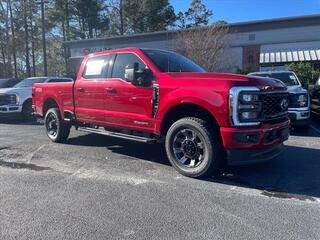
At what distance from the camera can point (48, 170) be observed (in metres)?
6.18

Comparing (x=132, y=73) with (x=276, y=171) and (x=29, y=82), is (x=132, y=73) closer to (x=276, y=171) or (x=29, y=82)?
(x=276, y=171)

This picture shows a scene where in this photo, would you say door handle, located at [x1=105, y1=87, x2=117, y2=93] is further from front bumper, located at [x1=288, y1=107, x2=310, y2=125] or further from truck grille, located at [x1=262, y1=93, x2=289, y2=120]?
front bumper, located at [x1=288, y1=107, x2=310, y2=125]

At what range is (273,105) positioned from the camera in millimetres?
5480

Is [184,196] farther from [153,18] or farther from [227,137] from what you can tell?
[153,18]

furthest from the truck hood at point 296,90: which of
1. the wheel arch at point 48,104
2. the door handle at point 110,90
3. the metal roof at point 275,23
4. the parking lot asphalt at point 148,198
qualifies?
the metal roof at point 275,23

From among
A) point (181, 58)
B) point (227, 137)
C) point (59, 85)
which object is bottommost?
point (227, 137)

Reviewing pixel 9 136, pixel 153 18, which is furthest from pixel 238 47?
pixel 9 136

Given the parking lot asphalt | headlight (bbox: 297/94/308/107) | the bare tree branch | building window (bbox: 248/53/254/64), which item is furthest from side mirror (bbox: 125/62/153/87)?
building window (bbox: 248/53/254/64)

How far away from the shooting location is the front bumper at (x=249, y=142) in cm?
505

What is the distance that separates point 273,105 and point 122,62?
2.91 metres

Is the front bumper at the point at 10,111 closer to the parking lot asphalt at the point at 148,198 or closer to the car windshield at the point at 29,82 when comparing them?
the car windshield at the point at 29,82

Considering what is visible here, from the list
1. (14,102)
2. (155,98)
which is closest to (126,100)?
(155,98)

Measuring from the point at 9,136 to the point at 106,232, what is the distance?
707 centimetres

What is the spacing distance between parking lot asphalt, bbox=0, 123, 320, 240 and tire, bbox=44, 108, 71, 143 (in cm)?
103
